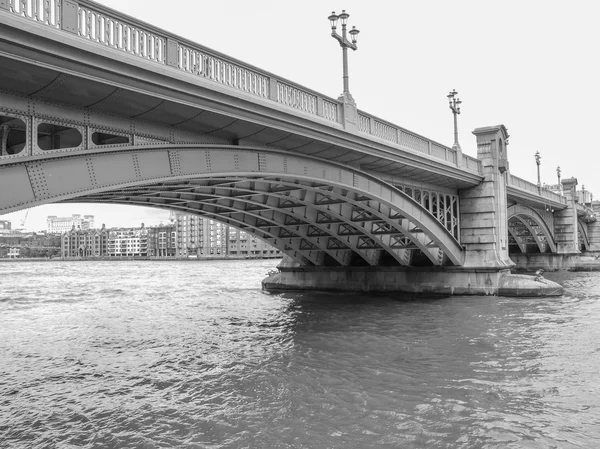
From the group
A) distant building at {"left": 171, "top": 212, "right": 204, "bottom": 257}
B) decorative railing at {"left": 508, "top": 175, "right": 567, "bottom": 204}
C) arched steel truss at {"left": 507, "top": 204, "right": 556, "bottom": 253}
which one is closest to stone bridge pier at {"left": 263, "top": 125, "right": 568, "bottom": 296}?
decorative railing at {"left": 508, "top": 175, "right": 567, "bottom": 204}

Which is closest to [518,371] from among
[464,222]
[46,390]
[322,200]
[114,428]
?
[114,428]

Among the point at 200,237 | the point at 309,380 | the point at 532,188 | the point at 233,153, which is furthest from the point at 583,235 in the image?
the point at 200,237

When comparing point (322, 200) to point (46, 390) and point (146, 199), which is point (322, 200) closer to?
point (146, 199)

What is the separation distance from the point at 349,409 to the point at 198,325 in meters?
12.6

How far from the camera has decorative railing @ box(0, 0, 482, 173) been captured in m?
8.73

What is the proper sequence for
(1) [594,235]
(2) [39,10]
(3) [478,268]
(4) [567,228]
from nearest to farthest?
1. (2) [39,10]
2. (3) [478,268]
3. (4) [567,228]
4. (1) [594,235]

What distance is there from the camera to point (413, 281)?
30672mm

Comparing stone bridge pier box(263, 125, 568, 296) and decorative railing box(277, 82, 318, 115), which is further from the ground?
decorative railing box(277, 82, 318, 115)

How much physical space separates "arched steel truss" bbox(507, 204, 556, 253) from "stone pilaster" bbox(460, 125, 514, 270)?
19354 mm

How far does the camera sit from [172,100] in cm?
1052

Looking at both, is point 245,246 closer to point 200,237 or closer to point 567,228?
point 200,237

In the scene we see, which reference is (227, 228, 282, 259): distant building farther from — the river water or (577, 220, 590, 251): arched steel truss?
the river water

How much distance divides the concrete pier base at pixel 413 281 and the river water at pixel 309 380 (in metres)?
4.37

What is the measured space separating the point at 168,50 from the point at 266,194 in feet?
34.8
